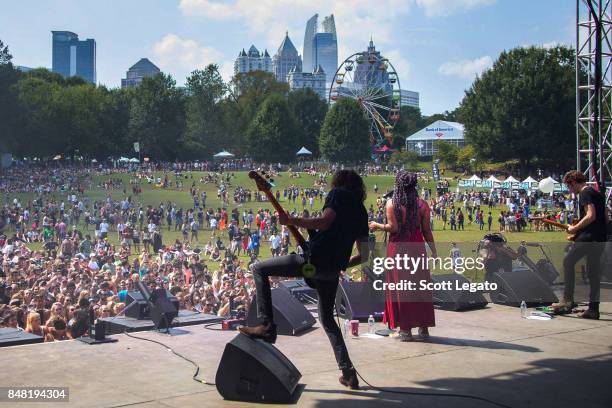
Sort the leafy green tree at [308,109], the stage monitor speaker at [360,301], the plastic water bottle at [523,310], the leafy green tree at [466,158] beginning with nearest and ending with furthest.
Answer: the stage monitor speaker at [360,301], the plastic water bottle at [523,310], the leafy green tree at [466,158], the leafy green tree at [308,109]

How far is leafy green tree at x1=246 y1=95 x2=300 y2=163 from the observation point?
76.6 meters

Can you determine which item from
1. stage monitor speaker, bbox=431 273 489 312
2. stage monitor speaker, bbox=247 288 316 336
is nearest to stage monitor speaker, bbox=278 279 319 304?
stage monitor speaker, bbox=431 273 489 312

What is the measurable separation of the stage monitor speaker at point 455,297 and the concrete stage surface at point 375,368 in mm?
890

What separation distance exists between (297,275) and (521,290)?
4.02 metres

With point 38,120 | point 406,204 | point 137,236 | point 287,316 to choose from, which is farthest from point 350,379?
point 38,120

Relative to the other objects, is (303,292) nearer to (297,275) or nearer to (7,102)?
(297,275)

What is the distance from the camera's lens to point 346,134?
73.9 metres

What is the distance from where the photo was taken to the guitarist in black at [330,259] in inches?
183

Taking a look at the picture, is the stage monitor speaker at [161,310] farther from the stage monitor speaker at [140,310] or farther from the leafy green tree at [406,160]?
the leafy green tree at [406,160]

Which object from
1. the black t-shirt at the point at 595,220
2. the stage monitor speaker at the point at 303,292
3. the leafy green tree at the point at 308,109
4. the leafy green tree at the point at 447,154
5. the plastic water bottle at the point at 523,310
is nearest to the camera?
the black t-shirt at the point at 595,220

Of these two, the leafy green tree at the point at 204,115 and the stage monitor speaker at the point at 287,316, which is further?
the leafy green tree at the point at 204,115

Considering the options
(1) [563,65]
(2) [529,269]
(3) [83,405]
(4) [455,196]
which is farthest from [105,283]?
(1) [563,65]

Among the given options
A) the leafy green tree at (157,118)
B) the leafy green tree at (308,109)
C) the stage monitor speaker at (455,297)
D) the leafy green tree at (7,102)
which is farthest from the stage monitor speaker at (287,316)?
the leafy green tree at (308,109)

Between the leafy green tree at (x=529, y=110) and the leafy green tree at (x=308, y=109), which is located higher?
the leafy green tree at (x=308, y=109)
